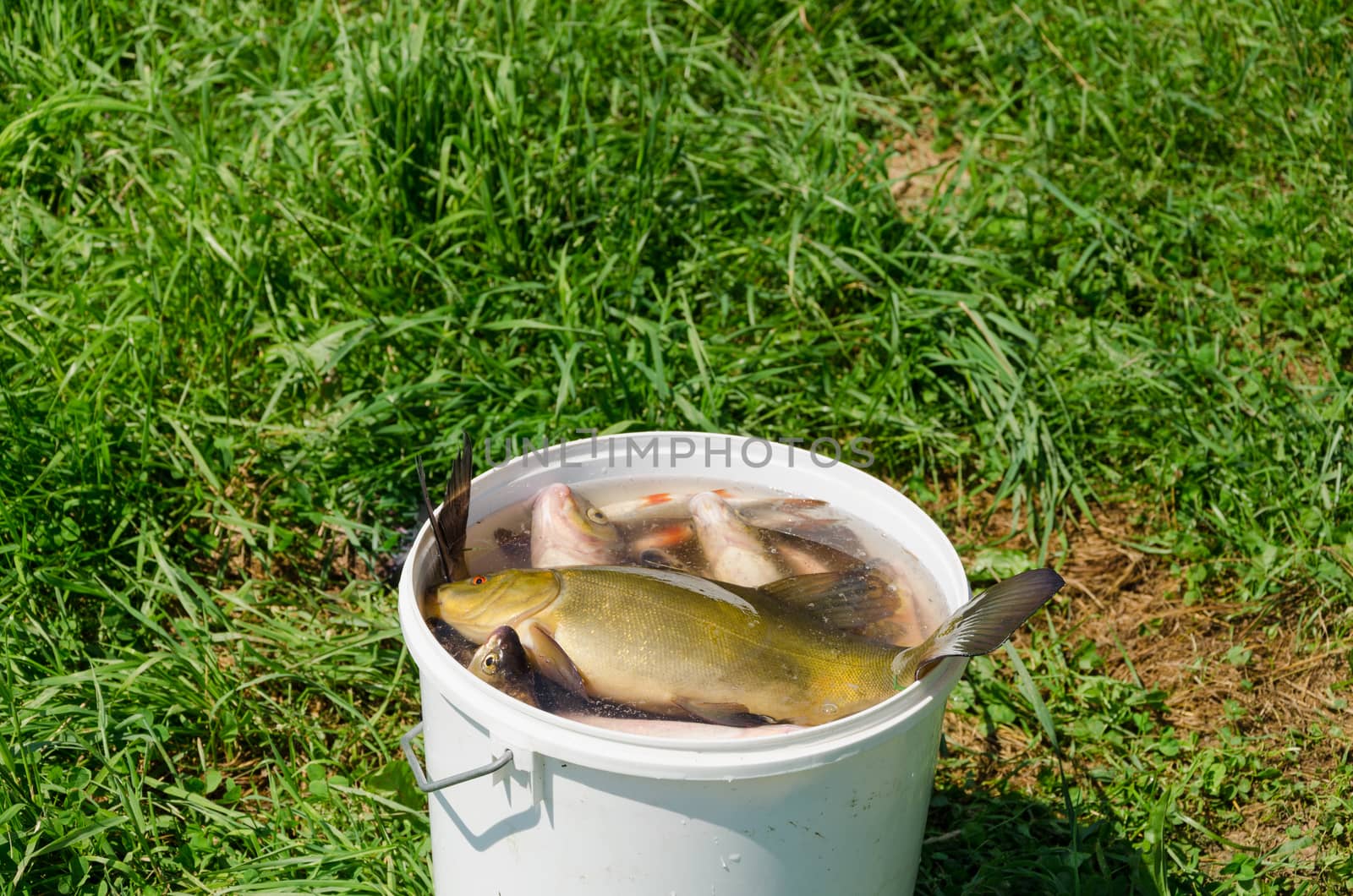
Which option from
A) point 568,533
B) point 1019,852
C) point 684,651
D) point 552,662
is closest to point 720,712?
point 684,651

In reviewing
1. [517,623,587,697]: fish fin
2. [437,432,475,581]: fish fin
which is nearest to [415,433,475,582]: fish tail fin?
[437,432,475,581]: fish fin

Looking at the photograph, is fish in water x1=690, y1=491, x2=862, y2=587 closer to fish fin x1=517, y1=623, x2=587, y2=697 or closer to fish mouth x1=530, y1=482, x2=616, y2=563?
fish mouth x1=530, y1=482, x2=616, y2=563

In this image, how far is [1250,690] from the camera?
312 cm

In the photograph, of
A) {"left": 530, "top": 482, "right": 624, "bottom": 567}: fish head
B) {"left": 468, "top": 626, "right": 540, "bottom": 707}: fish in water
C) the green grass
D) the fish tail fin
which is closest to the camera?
{"left": 468, "top": 626, "right": 540, "bottom": 707}: fish in water

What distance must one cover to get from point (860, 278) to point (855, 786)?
2193 millimetres

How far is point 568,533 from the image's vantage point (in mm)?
2133

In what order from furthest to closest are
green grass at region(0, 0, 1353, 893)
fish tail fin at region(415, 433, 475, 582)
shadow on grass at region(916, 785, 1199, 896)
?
green grass at region(0, 0, 1353, 893), shadow on grass at region(916, 785, 1199, 896), fish tail fin at region(415, 433, 475, 582)

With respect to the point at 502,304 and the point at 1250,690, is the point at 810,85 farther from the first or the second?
the point at 1250,690

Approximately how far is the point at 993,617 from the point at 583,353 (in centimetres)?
202

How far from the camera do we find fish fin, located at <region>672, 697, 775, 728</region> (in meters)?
1.78

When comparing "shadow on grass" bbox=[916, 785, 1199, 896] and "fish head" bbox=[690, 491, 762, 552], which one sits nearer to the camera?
"fish head" bbox=[690, 491, 762, 552]

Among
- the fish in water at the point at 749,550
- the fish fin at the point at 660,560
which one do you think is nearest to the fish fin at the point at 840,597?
the fish in water at the point at 749,550

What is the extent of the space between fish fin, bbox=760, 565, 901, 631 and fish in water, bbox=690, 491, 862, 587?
2.2 inches

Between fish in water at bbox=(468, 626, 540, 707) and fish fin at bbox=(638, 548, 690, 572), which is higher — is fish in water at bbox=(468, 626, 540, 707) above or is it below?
above
